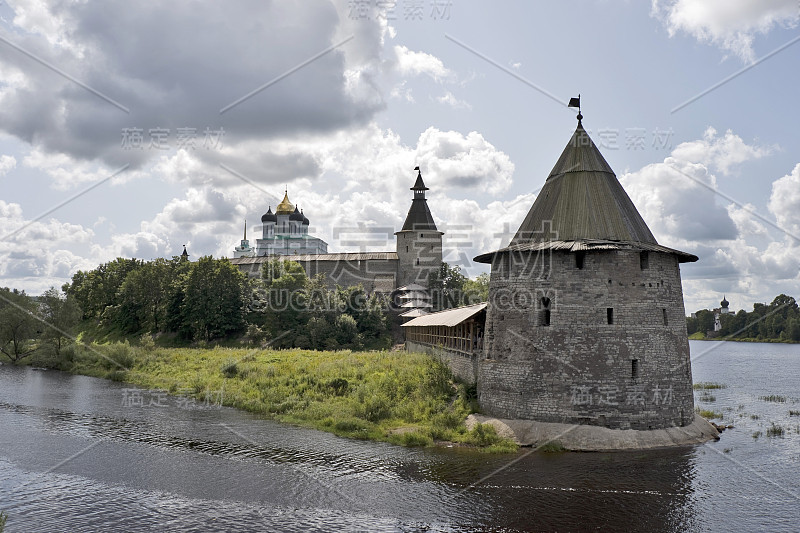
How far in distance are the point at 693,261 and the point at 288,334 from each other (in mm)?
31928

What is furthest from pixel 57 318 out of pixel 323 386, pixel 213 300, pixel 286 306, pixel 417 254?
pixel 417 254

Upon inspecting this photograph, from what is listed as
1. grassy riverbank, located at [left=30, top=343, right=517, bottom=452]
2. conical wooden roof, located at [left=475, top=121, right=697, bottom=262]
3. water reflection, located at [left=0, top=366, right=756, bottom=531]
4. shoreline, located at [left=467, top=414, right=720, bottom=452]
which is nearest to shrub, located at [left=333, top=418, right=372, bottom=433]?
grassy riverbank, located at [left=30, top=343, right=517, bottom=452]

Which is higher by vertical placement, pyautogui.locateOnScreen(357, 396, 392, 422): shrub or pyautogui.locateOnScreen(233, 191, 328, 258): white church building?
pyautogui.locateOnScreen(233, 191, 328, 258): white church building

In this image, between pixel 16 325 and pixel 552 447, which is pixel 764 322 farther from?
pixel 16 325

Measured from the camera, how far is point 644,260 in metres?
18.1

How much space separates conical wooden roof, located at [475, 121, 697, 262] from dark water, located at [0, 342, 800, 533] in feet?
21.7

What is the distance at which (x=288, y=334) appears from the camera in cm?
4484

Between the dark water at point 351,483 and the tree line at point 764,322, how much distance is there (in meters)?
92.6

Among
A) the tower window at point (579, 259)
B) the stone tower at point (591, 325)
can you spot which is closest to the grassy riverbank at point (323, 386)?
the stone tower at point (591, 325)

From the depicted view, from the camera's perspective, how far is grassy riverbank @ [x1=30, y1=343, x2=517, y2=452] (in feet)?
62.0

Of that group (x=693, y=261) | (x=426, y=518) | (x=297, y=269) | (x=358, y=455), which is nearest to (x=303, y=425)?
(x=358, y=455)

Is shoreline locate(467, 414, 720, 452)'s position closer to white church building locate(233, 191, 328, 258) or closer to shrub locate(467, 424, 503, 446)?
shrub locate(467, 424, 503, 446)

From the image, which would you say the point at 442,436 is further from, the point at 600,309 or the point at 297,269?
the point at 297,269

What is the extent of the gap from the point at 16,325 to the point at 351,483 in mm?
36762
